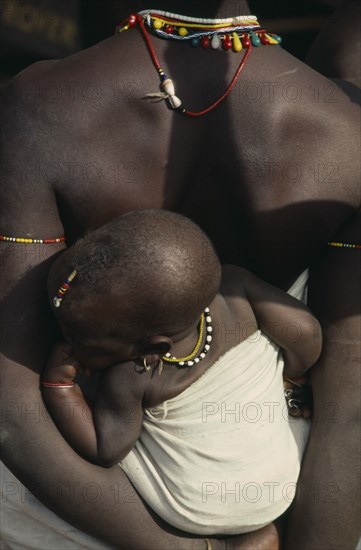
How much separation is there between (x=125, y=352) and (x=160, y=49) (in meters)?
0.69

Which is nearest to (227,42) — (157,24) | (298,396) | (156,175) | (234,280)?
(157,24)

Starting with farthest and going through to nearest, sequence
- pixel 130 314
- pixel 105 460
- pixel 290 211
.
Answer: pixel 290 211
pixel 105 460
pixel 130 314

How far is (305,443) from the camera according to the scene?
1890 mm

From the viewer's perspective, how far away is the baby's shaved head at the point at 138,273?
1.55 m

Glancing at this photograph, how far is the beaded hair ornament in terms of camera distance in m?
1.57

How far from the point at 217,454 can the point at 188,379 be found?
0.59ft

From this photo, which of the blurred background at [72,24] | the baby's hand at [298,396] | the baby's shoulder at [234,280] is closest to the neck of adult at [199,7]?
the baby's shoulder at [234,280]

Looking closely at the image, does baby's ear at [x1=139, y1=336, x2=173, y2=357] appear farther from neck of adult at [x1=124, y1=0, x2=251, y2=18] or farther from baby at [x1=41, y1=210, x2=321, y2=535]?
neck of adult at [x1=124, y1=0, x2=251, y2=18]

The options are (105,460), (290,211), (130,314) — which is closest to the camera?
(130,314)

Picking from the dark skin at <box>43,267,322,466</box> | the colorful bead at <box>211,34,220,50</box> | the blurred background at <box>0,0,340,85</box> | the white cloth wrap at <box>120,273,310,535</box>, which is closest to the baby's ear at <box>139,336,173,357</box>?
the dark skin at <box>43,267,322,466</box>

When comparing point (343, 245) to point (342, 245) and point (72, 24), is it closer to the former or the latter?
point (342, 245)

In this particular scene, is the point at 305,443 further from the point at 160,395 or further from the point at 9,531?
the point at 9,531

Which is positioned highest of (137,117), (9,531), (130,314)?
(137,117)

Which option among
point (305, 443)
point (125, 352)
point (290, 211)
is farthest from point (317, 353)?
point (125, 352)
